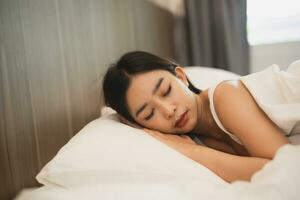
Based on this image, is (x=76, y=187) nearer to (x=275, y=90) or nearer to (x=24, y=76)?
(x=24, y=76)

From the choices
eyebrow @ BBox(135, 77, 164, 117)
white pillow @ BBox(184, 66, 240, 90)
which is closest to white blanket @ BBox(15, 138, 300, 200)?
eyebrow @ BBox(135, 77, 164, 117)

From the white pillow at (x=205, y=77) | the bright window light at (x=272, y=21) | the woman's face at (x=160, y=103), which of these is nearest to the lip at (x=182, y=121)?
the woman's face at (x=160, y=103)

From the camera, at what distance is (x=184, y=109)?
111cm

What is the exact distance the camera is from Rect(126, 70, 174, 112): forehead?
1094 millimetres

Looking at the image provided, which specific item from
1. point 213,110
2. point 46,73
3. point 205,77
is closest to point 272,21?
point 205,77

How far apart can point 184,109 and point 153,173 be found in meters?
0.31

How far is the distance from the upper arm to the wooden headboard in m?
0.52

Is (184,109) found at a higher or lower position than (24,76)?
lower

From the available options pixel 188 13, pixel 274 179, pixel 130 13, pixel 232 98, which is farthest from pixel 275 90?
pixel 188 13

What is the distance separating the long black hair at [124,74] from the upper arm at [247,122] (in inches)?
10.1

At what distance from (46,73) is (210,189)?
632mm

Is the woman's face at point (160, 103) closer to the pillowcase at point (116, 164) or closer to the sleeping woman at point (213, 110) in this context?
the sleeping woman at point (213, 110)

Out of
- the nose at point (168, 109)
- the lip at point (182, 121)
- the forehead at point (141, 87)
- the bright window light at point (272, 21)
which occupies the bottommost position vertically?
the lip at point (182, 121)

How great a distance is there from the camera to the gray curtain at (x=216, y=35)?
6.45 ft
